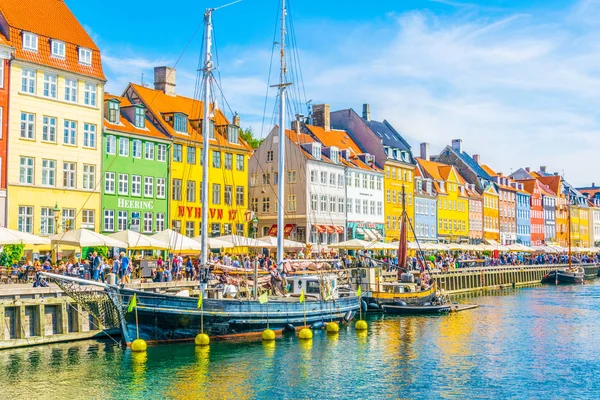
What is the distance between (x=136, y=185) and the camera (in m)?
54.6

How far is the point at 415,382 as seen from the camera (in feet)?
84.3

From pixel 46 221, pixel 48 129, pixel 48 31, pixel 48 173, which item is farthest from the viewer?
pixel 48 31

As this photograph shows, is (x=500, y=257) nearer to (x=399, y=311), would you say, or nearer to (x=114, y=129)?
(x=399, y=311)

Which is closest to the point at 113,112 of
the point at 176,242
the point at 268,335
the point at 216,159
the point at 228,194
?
the point at 216,159

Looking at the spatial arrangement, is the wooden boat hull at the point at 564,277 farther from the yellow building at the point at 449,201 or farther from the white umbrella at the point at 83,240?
the white umbrella at the point at 83,240

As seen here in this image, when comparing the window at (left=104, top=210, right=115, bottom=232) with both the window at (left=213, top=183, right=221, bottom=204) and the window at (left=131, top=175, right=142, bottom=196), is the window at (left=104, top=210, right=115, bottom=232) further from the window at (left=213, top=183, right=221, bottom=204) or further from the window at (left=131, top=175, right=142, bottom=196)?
the window at (left=213, top=183, right=221, bottom=204)

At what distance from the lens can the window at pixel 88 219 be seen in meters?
50.2

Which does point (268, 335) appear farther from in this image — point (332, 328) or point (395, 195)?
point (395, 195)

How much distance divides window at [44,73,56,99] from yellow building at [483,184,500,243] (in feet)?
228

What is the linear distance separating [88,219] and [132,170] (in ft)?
17.6

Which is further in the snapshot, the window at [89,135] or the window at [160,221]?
the window at [160,221]

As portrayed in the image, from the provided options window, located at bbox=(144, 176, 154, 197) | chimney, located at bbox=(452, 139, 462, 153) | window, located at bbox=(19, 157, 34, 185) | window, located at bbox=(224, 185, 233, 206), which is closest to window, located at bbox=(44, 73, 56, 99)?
window, located at bbox=(19, 157, 34, 185)

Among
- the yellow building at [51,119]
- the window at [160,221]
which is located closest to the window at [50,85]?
the yellow building at [51,119]

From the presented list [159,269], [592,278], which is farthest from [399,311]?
[592,278]
